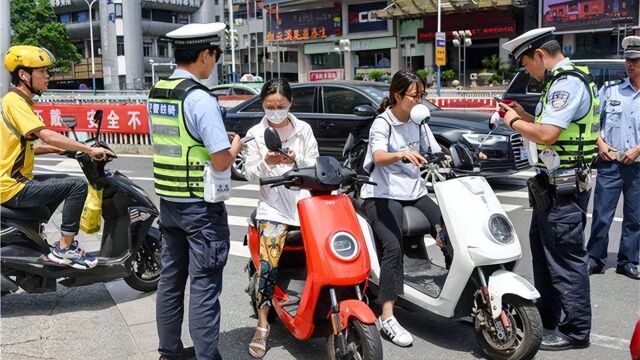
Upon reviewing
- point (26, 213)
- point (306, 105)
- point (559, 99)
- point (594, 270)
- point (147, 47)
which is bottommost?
point (594, 270)

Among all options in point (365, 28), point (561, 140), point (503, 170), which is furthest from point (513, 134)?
point (365, 28)

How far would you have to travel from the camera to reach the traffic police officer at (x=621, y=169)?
5590 mm

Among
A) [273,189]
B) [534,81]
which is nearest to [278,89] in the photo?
[273,189]

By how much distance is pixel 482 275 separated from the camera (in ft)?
12.5

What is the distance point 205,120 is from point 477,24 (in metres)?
46.8

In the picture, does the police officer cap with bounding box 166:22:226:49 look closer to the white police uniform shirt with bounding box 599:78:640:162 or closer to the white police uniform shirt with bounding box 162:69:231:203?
the white police uniform shirt with bounding box 162:69:231:203

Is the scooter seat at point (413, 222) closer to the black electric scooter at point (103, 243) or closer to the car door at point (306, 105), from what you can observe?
the black electric scooter at point (103, 243)

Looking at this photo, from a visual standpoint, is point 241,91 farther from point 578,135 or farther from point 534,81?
point 578,135

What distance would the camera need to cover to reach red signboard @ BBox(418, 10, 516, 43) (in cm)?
4581

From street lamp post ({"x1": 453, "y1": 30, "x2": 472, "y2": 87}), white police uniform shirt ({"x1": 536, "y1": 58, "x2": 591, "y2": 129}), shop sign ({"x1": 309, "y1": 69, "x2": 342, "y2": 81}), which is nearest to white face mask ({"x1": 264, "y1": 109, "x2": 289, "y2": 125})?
white police uniform shirt ({"x1": 536, "y1": 58, "x2": 591, "y2": 129})

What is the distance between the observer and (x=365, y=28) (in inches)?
2153

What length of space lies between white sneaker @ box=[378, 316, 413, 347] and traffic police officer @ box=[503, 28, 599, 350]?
0.84 m

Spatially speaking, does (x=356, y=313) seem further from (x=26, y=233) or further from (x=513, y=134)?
(x=513, y=134)

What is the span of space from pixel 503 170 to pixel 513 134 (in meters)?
0.58
